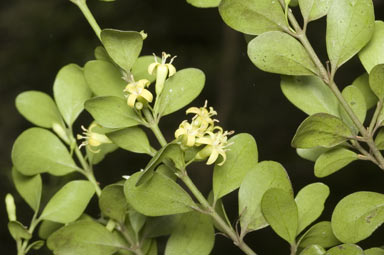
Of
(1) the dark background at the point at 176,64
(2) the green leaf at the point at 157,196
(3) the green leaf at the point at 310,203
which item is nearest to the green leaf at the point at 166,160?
(2) the green leaf at the point at 157,196

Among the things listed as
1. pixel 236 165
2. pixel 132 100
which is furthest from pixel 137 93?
pixel 236 165

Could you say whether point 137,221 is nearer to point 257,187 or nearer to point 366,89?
point 257,187

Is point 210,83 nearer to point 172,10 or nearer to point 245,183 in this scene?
point 172,10

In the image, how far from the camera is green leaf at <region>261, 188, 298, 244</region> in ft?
1.65

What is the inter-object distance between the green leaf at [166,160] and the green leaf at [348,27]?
15cm

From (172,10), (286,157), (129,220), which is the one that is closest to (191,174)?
(286,157)

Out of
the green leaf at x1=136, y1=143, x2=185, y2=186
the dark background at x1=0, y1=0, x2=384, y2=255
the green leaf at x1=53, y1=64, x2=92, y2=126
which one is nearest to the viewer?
the green leaf at x1=136, y1=143, x2=185, y2=186

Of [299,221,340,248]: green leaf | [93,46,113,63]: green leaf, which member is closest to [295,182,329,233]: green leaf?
[299,221,340,248]: green leaf

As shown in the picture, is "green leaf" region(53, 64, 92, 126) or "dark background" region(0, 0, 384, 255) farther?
"dark background" region(0, 0, 384, 255)

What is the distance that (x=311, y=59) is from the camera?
52cm

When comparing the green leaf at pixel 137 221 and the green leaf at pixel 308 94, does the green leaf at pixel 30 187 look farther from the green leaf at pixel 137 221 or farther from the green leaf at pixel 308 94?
the green leaf at pixel 308 94

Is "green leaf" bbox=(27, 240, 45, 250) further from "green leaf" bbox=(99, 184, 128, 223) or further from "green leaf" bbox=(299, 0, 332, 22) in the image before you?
"green leaf" bbox=(299, 0, 332, 22)

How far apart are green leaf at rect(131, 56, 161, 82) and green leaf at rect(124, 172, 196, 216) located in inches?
5.0

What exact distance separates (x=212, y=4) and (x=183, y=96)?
0.28 ft
